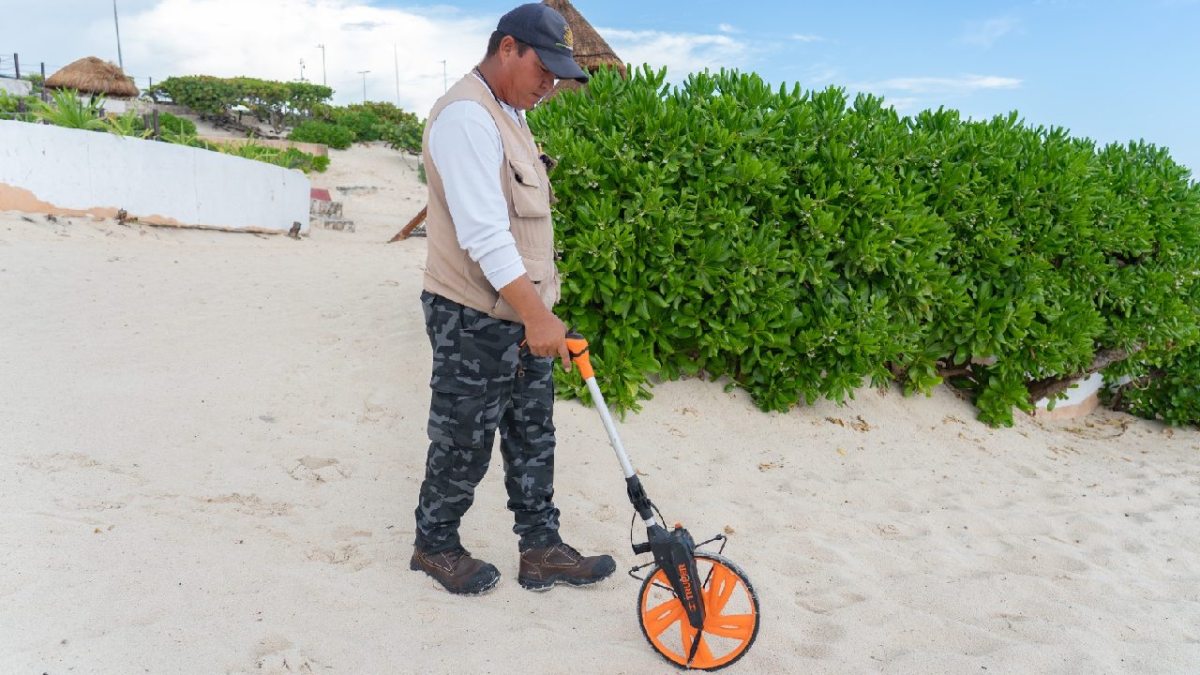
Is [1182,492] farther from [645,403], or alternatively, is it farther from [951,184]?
[645,403]

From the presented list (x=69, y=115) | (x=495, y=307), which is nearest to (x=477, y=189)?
(x=495, y=307)

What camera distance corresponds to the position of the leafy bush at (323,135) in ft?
96.7

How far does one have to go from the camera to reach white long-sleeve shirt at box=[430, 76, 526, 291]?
9.08 feet

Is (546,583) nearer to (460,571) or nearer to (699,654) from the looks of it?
(460,571)

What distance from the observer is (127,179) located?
35.6 feet

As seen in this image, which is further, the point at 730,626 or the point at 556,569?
the point at 556,569

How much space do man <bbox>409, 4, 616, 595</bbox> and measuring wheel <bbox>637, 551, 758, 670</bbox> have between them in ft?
1.82

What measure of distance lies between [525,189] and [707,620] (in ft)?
5.52

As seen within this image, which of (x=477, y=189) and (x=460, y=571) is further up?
(x=477, y=189)

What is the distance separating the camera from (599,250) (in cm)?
500

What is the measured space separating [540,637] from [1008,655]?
182 cm

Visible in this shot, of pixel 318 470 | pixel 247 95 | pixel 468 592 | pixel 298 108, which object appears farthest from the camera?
pixel 298 108

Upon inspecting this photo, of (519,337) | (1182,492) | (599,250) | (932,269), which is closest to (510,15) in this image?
(519,337)

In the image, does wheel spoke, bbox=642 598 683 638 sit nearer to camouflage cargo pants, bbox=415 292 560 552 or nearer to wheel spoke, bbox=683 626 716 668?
wheel spoke, bbox=683 626 716 668
